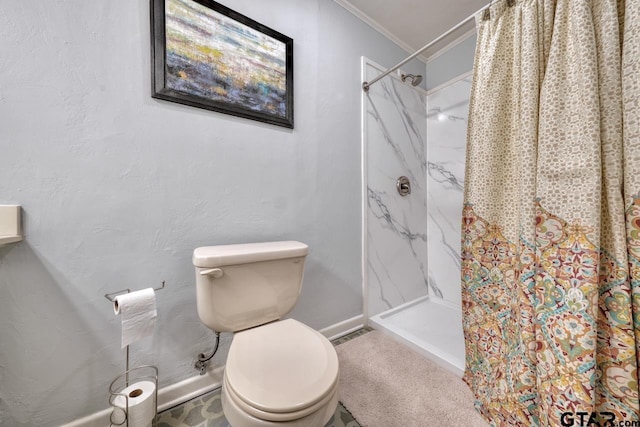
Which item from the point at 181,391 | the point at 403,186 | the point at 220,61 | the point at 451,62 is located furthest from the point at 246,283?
the point at 451,62

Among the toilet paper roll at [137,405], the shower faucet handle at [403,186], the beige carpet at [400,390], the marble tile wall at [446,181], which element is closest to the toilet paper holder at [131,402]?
the toilet paper roll at [137,405]

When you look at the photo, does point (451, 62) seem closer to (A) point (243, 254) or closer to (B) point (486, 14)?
(B) point (486, 14)

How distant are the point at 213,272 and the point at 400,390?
1.05 meters

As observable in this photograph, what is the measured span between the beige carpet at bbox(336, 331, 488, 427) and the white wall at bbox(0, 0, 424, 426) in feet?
2.60

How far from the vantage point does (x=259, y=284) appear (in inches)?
40.4

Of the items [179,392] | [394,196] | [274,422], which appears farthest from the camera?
[394,196]

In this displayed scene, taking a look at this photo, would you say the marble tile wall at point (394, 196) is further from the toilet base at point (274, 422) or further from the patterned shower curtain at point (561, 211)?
the toilet base at point (274, 422)

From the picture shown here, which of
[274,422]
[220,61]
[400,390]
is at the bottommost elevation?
[400,390]

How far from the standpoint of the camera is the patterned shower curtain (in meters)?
0.71

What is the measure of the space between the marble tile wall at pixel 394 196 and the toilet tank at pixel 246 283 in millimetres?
777

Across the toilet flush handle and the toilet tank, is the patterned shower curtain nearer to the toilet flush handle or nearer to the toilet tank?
the toilet tank

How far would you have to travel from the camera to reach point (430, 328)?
1.68 meters

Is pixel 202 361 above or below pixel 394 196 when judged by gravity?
below

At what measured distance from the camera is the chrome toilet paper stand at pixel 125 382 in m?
0.82
